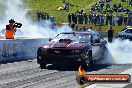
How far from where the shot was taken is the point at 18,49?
1898 cm

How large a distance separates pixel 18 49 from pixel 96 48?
170 inches

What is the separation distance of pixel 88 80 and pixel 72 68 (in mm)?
8980

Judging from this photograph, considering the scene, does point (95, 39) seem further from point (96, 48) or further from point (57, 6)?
point (57, 6)

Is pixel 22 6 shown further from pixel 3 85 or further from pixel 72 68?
pixel 3 85

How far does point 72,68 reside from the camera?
15.2m

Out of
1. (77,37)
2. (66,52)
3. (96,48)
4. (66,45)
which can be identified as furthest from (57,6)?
(66,52)

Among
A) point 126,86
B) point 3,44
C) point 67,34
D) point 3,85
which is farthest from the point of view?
point 3,44

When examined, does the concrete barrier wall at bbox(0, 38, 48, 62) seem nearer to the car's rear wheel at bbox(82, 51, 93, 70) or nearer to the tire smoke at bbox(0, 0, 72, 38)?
the car's rear wheel at bbox(82, 51, 93, 70)

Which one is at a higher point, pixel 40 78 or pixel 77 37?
pixel 77 37

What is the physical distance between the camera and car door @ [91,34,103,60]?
15912 mm

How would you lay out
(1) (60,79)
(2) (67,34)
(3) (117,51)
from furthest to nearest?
(3) (117,51) < (2) (67,34) < (1) (60,79)

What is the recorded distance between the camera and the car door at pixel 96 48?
1591 cm

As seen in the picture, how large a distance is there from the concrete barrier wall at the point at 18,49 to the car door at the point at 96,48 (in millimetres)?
3988

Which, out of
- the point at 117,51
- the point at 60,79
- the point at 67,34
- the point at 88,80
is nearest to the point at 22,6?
the point at 117,51
